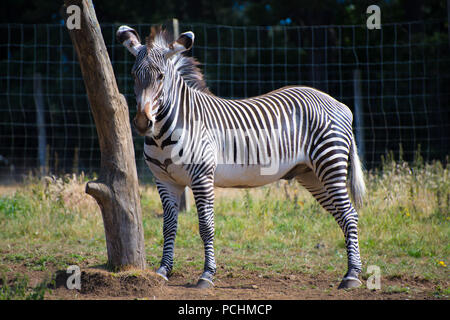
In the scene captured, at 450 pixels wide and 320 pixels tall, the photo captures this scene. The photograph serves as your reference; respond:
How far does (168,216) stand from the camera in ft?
16.8

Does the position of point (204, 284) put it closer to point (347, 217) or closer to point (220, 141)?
point (220, 141)

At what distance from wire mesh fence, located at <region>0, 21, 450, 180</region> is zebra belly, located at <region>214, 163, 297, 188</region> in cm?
579

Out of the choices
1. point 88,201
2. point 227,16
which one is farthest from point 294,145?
point 227,16

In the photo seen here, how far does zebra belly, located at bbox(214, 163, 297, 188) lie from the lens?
5.06 m

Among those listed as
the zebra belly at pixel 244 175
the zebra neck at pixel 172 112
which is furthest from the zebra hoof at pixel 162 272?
the zebra neck at pixel 172 112

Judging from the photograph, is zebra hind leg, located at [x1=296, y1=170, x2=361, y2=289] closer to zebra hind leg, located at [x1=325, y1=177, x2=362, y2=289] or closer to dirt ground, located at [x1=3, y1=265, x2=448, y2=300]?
zebra hind leg, located at [x1=325, y1=177, x2=362, y2=289]

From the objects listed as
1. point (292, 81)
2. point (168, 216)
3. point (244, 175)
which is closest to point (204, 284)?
point (168, 216)

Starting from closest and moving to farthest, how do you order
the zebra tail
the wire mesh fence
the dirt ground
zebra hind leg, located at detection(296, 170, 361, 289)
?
1. the dirt ground
2. zebra hind leg, located at detection(296, 170, 361, 289)
3. the zebra tail
4. the wire mesh fence

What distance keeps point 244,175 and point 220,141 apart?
1.36ft

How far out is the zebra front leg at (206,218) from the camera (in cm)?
477

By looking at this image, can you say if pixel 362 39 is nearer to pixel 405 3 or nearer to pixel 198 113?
pixel 405 3

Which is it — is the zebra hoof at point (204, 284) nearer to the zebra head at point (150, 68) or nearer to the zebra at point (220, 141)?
the zebra at point (220, 141)

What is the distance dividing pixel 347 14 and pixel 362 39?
125cm

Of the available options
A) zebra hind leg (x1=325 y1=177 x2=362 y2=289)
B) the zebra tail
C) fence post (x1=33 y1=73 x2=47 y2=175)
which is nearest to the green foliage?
zebra hind leg (x1=325 y1=177 x2=362 y2=289)
